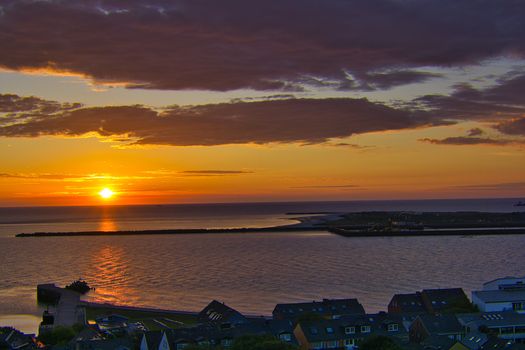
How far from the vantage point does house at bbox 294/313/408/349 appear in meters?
36.2

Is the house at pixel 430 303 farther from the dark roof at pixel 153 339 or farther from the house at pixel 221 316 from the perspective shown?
the dark roof at pixel 153 339

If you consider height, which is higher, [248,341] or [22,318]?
[248,341]

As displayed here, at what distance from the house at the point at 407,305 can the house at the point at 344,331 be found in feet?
24.1

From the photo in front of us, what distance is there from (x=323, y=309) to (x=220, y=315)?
772cm

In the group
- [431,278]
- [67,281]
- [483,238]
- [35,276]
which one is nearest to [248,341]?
[431,278]

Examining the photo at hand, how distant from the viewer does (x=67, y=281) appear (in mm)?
78938

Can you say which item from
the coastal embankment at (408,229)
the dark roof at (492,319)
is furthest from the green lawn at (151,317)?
the coastal embankment at (408,229)

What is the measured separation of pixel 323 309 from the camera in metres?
43.1

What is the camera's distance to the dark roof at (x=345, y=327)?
3650 cm

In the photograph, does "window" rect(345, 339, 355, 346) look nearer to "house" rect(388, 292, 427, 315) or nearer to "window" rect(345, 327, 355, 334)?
"window" rect(345, 327, 355, 334)

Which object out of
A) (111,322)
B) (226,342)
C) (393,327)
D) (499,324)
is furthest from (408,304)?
(111,322)

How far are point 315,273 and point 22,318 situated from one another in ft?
119

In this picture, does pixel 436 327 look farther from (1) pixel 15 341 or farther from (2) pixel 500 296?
(1) pixel 15 341

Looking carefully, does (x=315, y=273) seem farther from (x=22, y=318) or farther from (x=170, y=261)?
(x=22, y=318)
